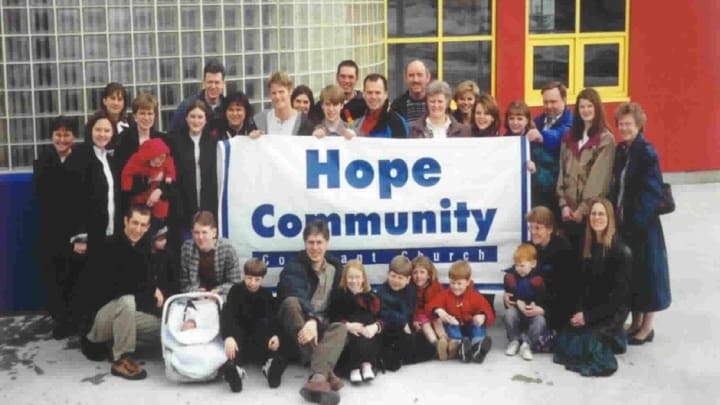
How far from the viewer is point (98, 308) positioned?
7.61 metres

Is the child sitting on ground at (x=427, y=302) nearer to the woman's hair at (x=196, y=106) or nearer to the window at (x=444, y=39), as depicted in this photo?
the woman's hair at (x=196, y=106)

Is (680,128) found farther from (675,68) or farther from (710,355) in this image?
(710,355)

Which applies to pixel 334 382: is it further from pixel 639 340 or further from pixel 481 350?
pixel 639 340

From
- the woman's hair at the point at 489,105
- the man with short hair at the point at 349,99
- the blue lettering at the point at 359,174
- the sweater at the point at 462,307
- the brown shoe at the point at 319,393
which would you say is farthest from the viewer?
the man with short hair at the point at 349,99

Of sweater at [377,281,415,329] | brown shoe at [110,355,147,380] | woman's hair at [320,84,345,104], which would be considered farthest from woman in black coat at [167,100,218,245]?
sweater at [377,281,415,329]

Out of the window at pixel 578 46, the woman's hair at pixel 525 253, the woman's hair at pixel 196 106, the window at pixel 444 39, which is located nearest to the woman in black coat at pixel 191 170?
the woman's hair at pixel 196 106

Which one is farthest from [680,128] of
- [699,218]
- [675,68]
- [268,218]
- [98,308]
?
[98,308]

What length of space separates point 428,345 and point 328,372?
2.61 feet

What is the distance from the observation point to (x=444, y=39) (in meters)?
12.6

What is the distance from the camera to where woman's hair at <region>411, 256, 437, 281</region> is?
7855 mm

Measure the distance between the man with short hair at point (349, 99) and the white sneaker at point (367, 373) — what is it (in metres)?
2.03

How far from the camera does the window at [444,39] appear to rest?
12.4 metres

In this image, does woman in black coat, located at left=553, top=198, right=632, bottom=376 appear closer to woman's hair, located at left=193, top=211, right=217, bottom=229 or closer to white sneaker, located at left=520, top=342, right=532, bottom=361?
white sneaker, located at left=520, top=342, right=532, bottom=361

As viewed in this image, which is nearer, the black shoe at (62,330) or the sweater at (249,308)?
the sweater at (249,308)
